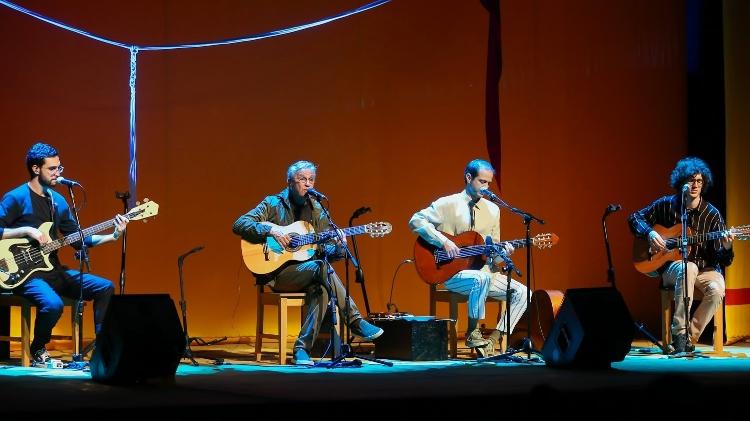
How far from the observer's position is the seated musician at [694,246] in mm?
7086

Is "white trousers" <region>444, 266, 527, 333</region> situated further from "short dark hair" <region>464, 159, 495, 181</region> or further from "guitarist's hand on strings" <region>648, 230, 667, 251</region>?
"guitarist's hand on strings" <region>648, 230, 667, 251</region>

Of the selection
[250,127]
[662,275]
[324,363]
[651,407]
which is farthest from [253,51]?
[651,407]

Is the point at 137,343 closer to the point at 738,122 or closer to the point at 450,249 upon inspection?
the point at 450,249

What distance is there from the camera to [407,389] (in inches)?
190

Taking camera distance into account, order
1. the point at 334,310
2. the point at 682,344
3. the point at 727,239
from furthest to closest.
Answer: the point at 727,239
the point at 682,344
the point at 334,310

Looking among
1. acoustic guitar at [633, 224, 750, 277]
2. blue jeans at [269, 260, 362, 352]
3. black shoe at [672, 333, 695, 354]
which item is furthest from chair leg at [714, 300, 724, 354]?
blue jeans at [269, 260, 362, 352]

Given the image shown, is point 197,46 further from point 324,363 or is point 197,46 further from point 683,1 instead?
point 683,1

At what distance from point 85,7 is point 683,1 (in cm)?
520

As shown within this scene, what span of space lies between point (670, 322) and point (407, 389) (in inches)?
124

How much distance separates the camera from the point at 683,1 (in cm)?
921

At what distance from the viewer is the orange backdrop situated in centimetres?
793

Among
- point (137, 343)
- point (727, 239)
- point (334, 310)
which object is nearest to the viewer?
point (137, 343)

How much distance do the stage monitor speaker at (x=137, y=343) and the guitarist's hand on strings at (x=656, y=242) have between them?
3.58 metres

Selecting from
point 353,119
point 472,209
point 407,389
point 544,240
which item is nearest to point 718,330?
point 544,240
